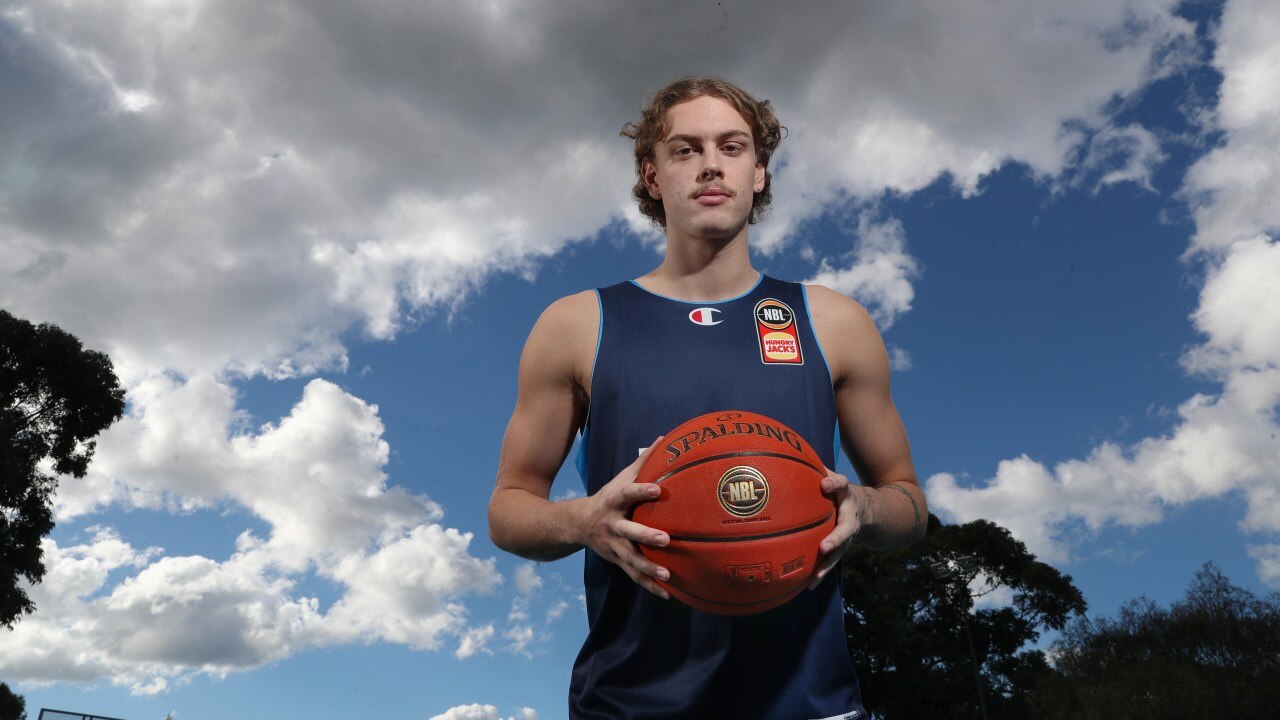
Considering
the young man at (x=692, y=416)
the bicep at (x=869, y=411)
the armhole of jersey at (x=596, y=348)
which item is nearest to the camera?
the young man at (x=692, y=416)

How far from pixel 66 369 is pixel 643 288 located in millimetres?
24763

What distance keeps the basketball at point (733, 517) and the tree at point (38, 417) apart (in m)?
22.9

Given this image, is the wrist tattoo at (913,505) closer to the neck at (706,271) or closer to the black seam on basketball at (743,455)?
the black seam on basketball at (743,455)

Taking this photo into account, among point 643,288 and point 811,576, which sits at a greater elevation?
point 643,288

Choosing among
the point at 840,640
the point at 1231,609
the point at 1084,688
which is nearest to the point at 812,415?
the point at 840,640

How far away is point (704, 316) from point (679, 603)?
1.00 m

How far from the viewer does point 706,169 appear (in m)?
3.16

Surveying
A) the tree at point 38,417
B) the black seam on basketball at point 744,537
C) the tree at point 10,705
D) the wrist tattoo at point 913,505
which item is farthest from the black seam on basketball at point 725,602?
the tree at point 10,705

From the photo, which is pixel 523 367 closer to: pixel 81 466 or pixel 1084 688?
pixel 81 466

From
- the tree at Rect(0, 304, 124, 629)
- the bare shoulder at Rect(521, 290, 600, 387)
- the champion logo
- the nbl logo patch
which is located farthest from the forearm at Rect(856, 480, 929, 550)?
the tree at Rect(0, 304, 124, 629)

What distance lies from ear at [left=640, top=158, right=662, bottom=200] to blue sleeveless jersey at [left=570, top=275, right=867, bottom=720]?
28.1 inches

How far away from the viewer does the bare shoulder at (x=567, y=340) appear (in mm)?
2996

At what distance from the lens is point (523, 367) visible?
316cm

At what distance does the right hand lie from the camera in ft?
7.32
